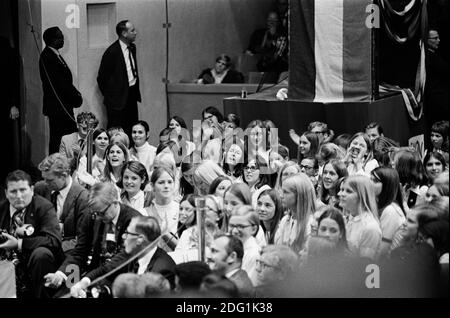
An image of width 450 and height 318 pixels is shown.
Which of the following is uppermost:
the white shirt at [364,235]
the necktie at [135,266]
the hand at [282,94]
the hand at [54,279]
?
the hand at [282,94]

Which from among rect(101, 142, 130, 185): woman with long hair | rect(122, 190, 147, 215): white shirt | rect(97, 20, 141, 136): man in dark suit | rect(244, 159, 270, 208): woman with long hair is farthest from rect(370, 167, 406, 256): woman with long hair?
rect(97, 20, 141, 136): man in dark suit

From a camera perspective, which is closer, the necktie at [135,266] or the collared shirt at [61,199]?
the necktie at [135,266]

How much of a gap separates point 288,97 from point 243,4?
285cm

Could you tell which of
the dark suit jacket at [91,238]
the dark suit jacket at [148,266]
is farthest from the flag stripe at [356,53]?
the dark suit jacket at [148,266]

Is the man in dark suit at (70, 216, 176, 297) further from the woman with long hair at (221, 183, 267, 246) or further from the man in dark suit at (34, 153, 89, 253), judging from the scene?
the man in dark suit at (34, 153, 89, 253)

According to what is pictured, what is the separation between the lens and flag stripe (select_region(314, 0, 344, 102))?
9.05 m

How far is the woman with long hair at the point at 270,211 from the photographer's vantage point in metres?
6.37

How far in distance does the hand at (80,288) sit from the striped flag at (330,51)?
3.78 meters

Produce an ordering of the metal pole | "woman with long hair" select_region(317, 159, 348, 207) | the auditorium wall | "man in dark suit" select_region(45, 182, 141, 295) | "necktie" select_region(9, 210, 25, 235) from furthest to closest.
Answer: the auditorium wall, "woman with long hair" select_region(317, 159, 348, 207), "necktie" select_region(9, 210, 25, 235), "man in dark suit" select_region(45, 182, 141, 295), the metal pole

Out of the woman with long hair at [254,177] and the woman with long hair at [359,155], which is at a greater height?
the woman with long hair at [359,155]

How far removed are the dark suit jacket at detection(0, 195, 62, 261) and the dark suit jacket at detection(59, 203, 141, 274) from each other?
0.11 m

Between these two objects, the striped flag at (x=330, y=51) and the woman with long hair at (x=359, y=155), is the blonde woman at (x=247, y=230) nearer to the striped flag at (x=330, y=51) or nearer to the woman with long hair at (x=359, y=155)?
the woman with long hair at (x=359, y=155)
